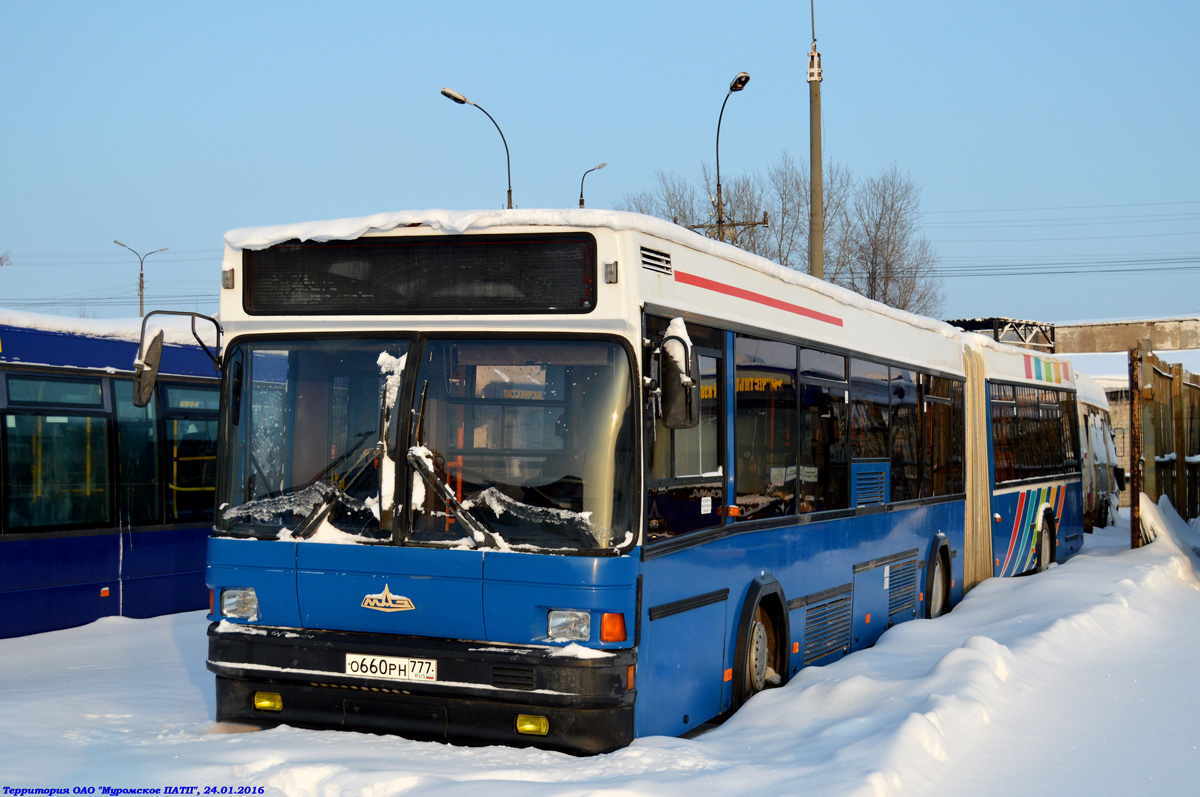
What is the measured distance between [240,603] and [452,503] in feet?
4.40

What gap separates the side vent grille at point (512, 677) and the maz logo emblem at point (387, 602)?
542 millimetres

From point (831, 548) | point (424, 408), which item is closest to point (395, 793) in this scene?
point (424, 408)

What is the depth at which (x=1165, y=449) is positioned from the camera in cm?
2022

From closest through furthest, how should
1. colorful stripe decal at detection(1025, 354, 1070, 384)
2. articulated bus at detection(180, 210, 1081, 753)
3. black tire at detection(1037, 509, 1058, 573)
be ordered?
articulated bus at detection(180, 210, 1081, 753) → black tire at detection(1037, 509, 1058, 573) → colorful stripe decal at detection(1025, 354, 1070, 384)

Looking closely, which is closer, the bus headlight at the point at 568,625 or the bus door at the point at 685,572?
the bus headlight at the point at 568,625

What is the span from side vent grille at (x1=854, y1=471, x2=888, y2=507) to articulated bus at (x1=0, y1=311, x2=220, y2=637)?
662cm

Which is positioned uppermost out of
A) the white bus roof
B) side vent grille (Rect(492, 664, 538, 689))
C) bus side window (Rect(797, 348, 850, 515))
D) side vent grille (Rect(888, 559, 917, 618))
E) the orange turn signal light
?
the white bus roof

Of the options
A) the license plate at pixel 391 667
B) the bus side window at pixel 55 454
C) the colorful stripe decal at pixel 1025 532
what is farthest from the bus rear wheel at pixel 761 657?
the colorful stripe decal at pixel 1025 532

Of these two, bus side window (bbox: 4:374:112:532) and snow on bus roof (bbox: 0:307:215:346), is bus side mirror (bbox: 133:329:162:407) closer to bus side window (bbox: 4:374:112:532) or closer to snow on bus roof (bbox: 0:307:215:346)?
snow on bus roof (bbox: 0:307:215:346)

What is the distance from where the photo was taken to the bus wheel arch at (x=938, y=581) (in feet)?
39.5

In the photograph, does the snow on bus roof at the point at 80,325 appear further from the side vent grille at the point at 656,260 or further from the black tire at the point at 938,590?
the black tire at the point at 938,590

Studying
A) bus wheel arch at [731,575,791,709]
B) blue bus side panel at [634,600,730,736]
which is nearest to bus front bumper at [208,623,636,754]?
blue bus side panel at [634,600,730,736]

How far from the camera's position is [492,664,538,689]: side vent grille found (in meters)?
6.06

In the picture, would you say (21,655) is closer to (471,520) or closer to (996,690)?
(471,520)
